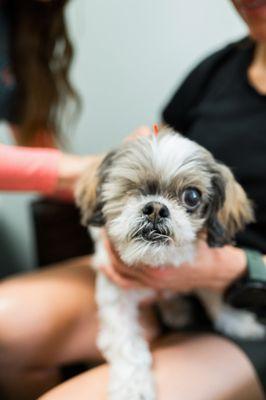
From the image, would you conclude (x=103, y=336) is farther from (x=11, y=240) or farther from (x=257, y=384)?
(x=11, y=240)

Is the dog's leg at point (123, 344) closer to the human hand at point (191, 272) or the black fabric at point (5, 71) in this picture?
the human hand at point (191, 272)

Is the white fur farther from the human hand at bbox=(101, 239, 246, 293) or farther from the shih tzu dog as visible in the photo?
the human hand at bbox=(101, 239, 246, 293)

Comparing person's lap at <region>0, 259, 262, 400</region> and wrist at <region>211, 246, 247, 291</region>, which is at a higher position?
wrist at <region>211, 246, 247, 291</region>

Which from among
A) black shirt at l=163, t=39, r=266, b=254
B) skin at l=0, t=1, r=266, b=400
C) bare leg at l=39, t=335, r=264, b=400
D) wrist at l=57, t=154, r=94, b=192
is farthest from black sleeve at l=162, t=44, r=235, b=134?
bare leg at l=39, t=335, r=264, b=400

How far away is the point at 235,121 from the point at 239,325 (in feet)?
1.76

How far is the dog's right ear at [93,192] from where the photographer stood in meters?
1.02

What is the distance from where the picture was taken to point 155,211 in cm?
85

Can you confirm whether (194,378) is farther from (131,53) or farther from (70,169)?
(131,53)

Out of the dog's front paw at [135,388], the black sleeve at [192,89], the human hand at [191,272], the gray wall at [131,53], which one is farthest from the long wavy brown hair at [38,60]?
the dog's front paw at [135,388]

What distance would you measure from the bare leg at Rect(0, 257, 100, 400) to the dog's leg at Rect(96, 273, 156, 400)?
0.09 metres

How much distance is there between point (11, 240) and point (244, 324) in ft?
4.19

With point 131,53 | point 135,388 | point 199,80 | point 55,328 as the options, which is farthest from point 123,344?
point 131,53

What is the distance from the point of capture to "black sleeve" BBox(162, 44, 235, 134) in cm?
133

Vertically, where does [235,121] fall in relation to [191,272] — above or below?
above
